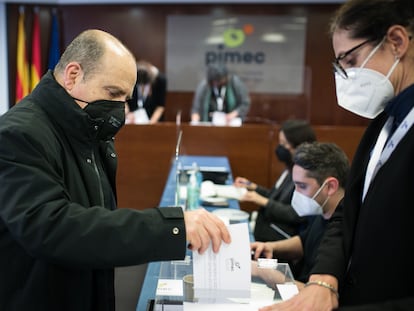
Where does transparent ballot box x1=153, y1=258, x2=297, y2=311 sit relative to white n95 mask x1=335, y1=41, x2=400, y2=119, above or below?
below

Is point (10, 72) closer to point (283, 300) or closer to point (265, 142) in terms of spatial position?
point (265, 142)

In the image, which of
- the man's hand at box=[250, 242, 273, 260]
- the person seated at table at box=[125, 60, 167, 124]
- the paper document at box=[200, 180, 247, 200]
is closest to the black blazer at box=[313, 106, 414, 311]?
the man's hand at box=[250, 242, 273, 260]

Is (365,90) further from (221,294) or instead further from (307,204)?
(307,204)

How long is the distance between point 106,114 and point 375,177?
654 mm

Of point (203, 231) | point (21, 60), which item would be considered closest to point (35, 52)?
point (21, 60)

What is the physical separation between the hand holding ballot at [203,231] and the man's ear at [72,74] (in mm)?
440

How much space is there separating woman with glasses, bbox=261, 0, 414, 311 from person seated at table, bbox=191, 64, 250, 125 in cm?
392

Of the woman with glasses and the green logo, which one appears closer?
the woman with glasses

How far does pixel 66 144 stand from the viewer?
106 centimetres

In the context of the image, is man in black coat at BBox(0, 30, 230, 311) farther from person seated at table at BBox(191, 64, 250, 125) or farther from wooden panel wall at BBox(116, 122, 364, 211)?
person seated at table at BBox(191, 64, 250, 125)

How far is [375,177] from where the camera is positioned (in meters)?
0.93

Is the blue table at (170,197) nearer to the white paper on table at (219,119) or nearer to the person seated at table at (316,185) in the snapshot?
the white paper on table at (219,119)

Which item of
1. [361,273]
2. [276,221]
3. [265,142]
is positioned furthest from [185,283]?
[265,142]

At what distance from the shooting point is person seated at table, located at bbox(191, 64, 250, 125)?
510cm
